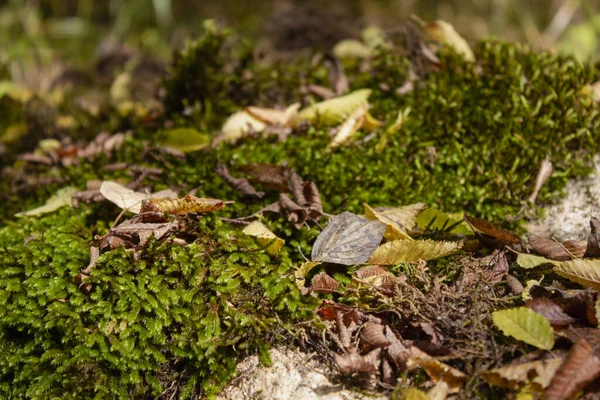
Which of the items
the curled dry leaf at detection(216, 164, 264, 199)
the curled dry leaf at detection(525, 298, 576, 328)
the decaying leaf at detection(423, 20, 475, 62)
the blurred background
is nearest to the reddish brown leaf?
the curled dry leaf at detection(525, 298, 576, 328)

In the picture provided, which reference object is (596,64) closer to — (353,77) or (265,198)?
(353,77)

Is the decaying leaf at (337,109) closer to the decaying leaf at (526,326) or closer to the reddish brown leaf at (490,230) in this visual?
the reddish brown leaf at (490,230)

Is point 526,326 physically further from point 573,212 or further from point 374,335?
point 573,212

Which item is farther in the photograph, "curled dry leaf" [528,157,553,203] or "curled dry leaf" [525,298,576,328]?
"curled dry leaf" [528,157,553,203]

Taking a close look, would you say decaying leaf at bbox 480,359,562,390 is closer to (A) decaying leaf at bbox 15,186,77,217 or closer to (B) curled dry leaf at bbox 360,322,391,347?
(B) curled dry leaf at bbox 360,322,391,347

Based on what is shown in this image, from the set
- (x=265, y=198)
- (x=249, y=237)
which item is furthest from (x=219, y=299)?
(x=265, y=198)

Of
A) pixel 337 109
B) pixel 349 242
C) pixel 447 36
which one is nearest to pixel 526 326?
pixel 349 242
